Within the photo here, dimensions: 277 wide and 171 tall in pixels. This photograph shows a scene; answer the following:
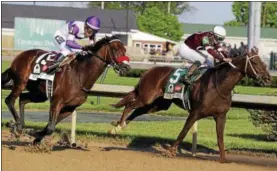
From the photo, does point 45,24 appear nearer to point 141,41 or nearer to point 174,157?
point 141,41

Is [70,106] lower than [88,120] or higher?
higher

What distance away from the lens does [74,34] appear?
1180 cm

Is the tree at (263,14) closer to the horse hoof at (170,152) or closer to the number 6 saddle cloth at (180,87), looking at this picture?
the number 6 saddle cloth at (180,87)

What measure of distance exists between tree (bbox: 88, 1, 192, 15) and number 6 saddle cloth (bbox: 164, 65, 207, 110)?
308 ft

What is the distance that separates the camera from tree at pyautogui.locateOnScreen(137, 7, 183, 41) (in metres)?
91.4

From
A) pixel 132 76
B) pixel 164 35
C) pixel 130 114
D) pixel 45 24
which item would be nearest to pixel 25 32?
pixel 45 24

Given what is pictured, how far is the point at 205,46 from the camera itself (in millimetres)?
11734

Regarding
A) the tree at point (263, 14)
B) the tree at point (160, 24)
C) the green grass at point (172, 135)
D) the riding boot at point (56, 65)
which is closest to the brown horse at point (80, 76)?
the riding boot at point (56, 65)

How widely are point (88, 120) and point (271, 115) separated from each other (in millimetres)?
5437

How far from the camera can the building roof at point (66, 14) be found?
76.1 meters

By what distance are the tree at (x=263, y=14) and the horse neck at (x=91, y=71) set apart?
268 feet

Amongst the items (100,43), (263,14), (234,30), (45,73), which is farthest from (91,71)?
(263,14)

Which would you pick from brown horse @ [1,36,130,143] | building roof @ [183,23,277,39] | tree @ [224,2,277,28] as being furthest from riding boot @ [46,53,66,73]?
tree @ [224,2,277,28]

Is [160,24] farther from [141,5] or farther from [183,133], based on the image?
[183,133]
